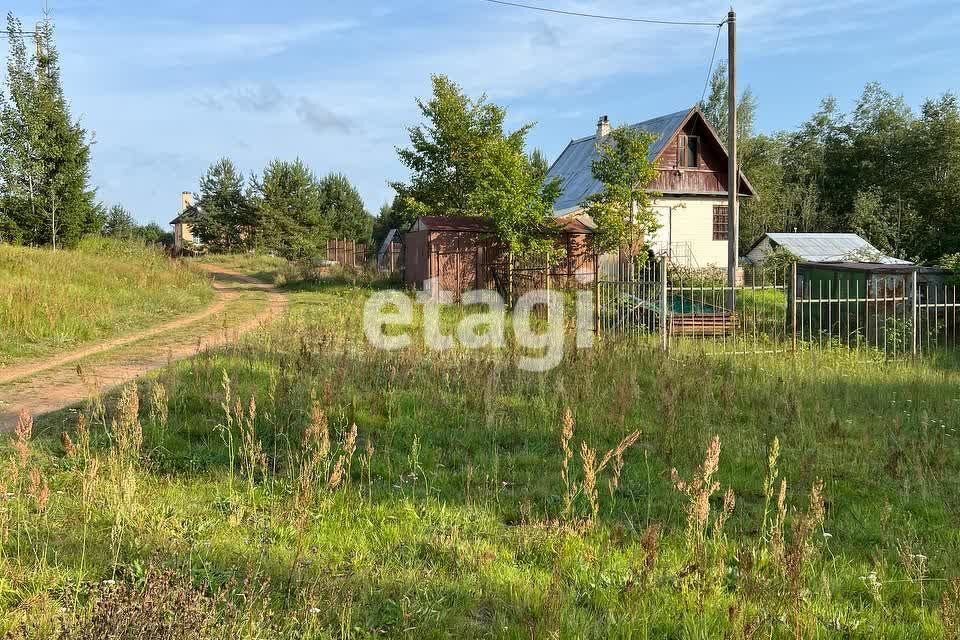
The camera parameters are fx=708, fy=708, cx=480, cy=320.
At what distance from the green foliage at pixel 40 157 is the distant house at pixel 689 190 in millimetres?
19434

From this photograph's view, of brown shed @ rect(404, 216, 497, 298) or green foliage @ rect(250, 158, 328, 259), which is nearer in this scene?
brown shed @ rect(404, 216, 497, 298)

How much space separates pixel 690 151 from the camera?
32.8m

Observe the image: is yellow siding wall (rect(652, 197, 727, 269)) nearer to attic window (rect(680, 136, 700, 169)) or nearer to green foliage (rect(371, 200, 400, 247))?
attic window (rect(680, 136, 700, 169))

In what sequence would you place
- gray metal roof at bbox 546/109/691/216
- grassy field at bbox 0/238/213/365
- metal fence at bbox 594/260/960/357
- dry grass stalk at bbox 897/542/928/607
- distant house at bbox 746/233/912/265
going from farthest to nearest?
gray metal roof at bbox 546/109/691/216
distant house at bbox 746/233/912/265
metal fence at bbox 594/260/960/357
grassy field at bbox 0/238/213/365
dry grass stalk at bbox 897/542/928/607

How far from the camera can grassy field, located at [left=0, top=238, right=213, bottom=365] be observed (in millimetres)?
11609

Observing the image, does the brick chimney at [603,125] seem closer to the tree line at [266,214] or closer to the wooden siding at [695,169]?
the wooden siding at [695,169]

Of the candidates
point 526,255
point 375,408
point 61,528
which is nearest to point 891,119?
point 526,255

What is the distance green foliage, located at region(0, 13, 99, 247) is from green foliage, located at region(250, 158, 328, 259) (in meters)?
18.7

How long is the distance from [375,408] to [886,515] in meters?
4.44

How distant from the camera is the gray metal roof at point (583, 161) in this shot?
31.8 m

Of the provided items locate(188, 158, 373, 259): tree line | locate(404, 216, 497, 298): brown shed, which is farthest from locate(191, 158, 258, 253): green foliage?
locate(404, 216, 497, 298): brown shed

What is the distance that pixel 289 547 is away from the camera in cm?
403

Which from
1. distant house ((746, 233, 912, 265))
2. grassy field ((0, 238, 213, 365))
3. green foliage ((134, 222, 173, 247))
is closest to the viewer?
grassy field ((0, 238, 213, 365))

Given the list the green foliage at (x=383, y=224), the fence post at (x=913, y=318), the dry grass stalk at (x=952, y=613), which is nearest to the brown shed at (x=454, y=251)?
the fence post at (x=913, y=318)
